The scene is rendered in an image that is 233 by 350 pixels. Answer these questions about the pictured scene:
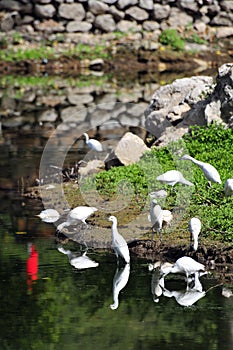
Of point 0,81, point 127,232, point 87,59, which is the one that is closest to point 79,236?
point 127,232

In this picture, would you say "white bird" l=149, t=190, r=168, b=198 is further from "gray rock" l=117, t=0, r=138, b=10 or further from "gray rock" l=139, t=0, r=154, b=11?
"gray rock" l=139, t=0, r=154, b=11

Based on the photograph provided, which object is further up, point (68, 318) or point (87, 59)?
point (68, 318)

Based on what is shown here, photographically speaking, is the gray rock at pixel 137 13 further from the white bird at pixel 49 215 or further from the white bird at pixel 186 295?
the white bird at pixel 186 295

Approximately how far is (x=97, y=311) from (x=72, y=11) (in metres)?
22.8

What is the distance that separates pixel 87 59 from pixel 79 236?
19736 mm

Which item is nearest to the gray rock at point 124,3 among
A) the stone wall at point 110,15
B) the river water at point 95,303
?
the stone wall at point 110,15

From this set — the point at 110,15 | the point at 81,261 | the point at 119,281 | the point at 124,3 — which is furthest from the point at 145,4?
the point at 119,281

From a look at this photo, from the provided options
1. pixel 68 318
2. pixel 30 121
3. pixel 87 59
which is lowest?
pixel 87 59

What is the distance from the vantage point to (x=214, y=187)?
40.1 feet

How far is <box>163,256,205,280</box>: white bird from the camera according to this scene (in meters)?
9.99

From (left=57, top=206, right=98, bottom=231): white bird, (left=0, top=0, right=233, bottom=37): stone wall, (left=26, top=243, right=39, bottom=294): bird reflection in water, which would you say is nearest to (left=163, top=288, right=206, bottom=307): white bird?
(left=26, top=243, right=39, bottom=294): bird reflection in water

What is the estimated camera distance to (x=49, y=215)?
41.6 ft

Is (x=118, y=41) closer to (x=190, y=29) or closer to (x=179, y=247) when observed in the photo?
(x=190, y=29)

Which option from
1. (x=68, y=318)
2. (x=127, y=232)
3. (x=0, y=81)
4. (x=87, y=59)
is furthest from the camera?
(x=87, y=59)
